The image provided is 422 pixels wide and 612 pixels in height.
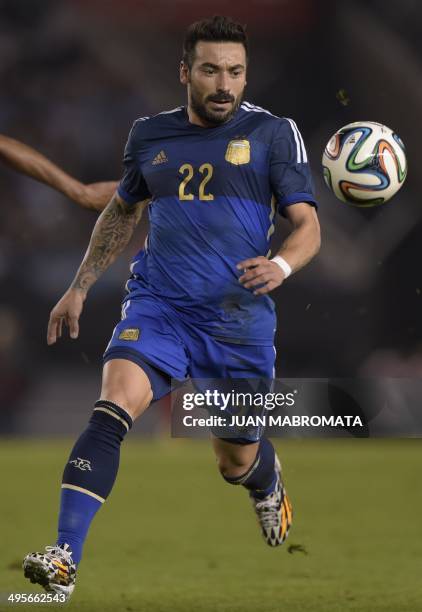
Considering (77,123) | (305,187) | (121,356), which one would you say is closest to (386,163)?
(305,187)

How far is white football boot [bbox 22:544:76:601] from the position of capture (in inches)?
168

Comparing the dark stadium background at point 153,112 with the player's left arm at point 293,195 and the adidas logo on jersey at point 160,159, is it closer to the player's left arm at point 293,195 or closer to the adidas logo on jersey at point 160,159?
the adidas logo on jersey at point 160,159

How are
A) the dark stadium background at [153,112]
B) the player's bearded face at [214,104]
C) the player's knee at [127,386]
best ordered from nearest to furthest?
the player's knee at [127,386], the player's bearded face at [214,104], the dark stadium background at [153,112]

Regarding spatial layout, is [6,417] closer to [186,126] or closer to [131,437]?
[131,437]

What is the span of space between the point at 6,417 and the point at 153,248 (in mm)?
8827

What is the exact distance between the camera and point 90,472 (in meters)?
4.65

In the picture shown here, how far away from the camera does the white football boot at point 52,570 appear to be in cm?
426

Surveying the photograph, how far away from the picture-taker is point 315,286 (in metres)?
14.9

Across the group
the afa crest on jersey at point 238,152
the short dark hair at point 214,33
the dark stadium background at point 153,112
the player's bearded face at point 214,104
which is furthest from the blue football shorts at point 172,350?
the dark stadium background at point 153,112

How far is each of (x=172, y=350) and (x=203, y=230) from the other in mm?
537

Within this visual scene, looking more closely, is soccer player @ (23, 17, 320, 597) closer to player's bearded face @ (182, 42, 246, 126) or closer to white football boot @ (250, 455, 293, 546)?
player's bearded face @ (182, 42, 246, 126)

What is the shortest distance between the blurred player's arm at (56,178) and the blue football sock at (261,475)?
5.19 feet

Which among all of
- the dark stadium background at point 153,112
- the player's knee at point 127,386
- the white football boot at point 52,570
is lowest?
the white football boot at point 52,570

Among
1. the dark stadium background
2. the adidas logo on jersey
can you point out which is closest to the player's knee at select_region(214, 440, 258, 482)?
the adidas logo on jersey
